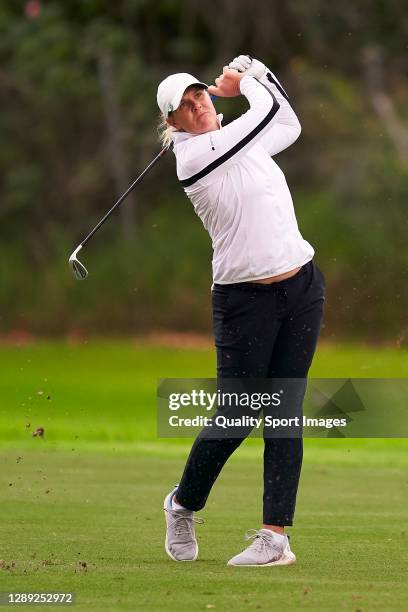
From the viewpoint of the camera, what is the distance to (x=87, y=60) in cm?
2898

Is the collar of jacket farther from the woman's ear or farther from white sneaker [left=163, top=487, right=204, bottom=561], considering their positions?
white sneaker [left=163, top=487, right=204, bottom=561]

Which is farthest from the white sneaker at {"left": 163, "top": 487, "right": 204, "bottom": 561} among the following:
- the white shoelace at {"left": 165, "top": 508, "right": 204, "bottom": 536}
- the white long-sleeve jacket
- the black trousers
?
the white long-sleeve jacket

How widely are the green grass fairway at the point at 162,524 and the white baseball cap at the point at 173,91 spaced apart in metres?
1.76

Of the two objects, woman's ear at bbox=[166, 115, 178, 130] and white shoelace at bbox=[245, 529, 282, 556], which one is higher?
woman's ear at bbox=[166, 115, 178, 130]

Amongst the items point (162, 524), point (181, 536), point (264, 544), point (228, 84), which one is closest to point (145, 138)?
point (162, 524)

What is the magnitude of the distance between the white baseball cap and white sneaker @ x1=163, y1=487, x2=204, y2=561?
1.60m

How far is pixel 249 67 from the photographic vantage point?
20.5 ft

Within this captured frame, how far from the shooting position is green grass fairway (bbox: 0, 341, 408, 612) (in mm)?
5180

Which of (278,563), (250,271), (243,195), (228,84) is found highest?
(228,84)

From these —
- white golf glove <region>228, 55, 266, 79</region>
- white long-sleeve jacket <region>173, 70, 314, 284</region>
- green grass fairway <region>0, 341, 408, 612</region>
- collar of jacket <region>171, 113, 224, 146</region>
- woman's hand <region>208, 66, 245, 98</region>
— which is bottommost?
green grass fairway <region>0, 341, 408, 612</region>

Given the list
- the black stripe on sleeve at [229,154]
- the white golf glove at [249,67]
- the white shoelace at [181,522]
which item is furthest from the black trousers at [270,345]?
the white golf glove at [249,67]

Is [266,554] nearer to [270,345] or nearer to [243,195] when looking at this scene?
[270,345]

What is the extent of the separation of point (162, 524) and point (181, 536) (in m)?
1.01

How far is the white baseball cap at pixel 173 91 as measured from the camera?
5.86 m
